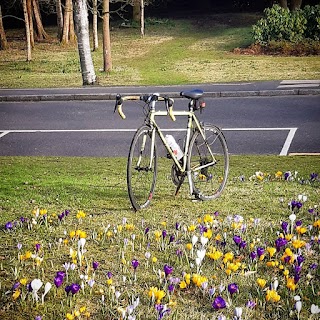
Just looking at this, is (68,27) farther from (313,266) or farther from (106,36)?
(313,266)

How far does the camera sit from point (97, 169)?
877 cm

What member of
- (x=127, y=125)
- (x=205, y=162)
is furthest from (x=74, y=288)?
(x=127, y=125)

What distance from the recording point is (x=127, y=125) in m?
12.8

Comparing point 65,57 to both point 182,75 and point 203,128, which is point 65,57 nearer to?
point 182,75

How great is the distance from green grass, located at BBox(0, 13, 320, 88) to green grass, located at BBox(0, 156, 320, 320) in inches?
475

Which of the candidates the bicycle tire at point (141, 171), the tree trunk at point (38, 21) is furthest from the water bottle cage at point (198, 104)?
the tree trunk at point (38, 21)

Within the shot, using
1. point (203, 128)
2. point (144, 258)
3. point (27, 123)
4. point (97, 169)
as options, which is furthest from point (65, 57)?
point (144, 258)

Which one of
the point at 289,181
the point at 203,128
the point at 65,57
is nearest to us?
the point at 203,128

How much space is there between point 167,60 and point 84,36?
7515 mm

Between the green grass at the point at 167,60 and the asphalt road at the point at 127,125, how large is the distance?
431 centimetres

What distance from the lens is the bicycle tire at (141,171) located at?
6223mm

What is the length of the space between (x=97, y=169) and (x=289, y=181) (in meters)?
2.70

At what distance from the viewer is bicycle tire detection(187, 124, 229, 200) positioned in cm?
683

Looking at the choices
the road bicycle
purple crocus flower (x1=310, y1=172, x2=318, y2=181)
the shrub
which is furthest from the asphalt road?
the shrub
